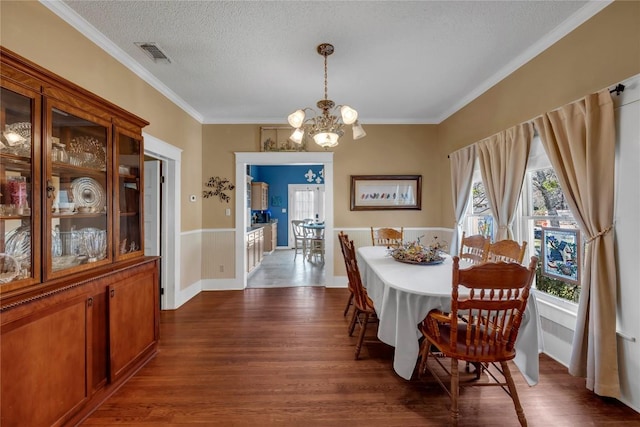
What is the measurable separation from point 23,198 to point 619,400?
12.4ft

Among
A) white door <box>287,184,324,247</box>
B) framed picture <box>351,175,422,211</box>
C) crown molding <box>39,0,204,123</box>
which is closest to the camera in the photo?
crown molding <box>39,0,204,123</box>

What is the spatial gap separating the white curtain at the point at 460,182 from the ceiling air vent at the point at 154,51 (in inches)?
138

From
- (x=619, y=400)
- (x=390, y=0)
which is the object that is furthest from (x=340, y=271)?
(x=390, y=0)

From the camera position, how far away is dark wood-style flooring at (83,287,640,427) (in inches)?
66.4

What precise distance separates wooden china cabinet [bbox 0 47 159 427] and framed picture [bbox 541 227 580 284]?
3.53m

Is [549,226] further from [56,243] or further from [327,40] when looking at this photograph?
[56,243]

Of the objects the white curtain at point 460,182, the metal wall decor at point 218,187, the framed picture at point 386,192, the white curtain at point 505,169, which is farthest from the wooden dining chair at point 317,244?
the white curtain at point 505,169

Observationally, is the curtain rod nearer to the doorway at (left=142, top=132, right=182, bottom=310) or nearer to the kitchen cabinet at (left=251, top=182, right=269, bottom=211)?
the doorway at (left=142, top=132, right=182, bottom=310)

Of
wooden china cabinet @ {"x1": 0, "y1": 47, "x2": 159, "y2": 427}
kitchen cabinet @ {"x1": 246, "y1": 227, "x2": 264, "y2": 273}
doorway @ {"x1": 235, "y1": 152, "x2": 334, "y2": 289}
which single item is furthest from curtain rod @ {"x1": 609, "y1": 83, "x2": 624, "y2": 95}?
kitchen cabinet @ {"x1": 246, "y1": 227, "x2": 264, "y2": 273}

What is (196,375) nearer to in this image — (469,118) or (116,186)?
(116,186)

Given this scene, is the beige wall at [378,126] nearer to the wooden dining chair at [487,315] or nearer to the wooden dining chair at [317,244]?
the wooden dining chair at [487,315]

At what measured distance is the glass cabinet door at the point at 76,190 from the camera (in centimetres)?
158

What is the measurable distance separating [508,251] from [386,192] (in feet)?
7.75

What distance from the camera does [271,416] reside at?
67.3 inches
